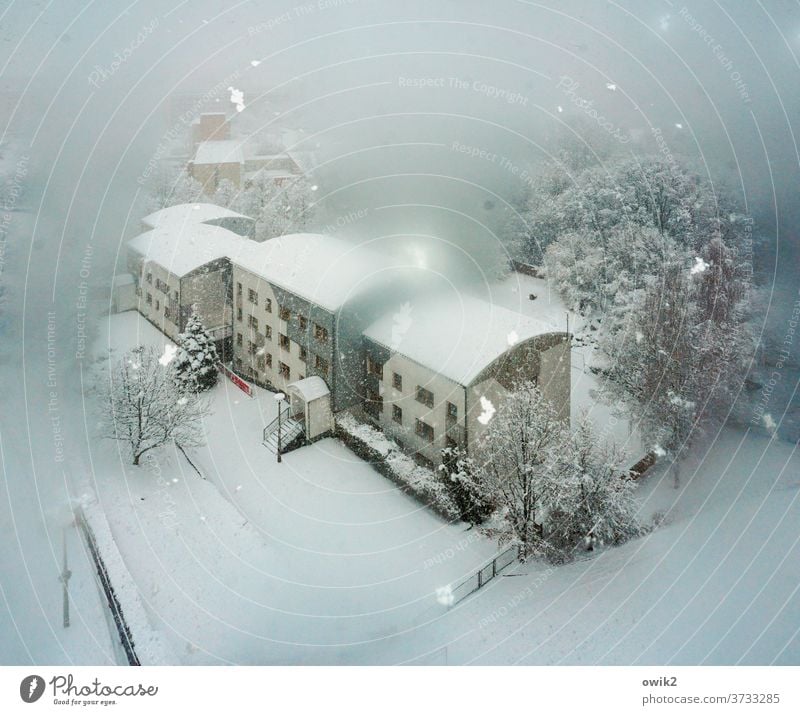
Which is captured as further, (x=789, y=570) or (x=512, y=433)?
(x=512, y=433)

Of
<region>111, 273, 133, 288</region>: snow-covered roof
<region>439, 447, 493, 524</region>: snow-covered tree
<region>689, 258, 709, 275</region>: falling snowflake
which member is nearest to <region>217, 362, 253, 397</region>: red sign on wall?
<region>111, 273, 133, 288</region>: snow-covered roof

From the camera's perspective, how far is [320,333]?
3744 mm

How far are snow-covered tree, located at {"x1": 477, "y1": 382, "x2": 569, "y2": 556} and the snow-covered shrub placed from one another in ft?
0.94

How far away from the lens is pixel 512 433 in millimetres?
3494

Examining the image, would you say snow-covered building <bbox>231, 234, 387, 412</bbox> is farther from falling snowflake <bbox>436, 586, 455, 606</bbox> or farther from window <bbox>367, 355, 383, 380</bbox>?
falling snowflake <bbox>436, 586, 455, 606</bbox>

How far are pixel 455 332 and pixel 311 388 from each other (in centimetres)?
110

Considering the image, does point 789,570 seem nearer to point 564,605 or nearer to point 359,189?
point 564,605

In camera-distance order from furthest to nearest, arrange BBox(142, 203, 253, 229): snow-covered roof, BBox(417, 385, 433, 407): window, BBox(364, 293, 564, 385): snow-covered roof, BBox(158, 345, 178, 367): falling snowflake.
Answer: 1. BBox(417, 385, 433, 407): window
2. BBox(364, 293, 564, 385): snow-covered roof
3. BBox(142, 203, 253, 229): snow-covered roof
4. BBox(158, 345, 178, 367): falling snowflake

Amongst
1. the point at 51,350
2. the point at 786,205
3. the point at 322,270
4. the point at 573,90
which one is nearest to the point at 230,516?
the point at 51,350

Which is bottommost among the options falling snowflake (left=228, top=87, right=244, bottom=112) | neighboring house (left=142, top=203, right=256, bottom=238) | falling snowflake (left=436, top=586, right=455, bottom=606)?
falling snowflake (left=436, top=586, right=455, bottom=606)

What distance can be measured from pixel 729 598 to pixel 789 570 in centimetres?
44

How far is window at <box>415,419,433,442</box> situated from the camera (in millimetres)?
3590
